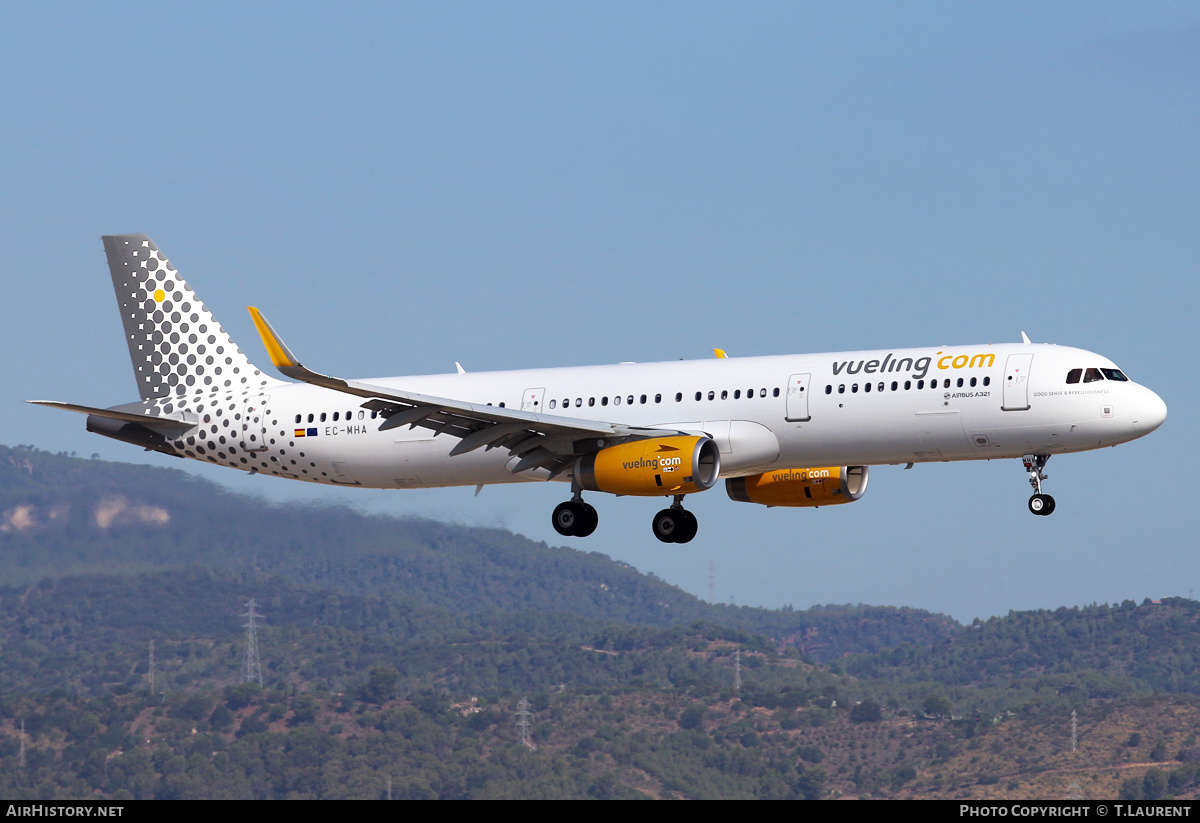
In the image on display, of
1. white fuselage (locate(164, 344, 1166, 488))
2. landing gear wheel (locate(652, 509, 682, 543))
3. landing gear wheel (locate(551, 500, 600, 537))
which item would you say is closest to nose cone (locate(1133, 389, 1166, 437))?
white fuselage (locate(164, 344, 1166, 488))

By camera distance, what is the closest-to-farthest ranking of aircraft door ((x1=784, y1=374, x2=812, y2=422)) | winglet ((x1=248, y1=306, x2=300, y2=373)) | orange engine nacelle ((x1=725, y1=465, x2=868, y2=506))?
1. winglet ((x1=248, y1=306, x2=300, y2=373))
2. aircraft door ((x1=784, y1=374, x2=812, y2=422))
3. orange engine nacelle ((x1=725, y1=465, x2=868, y2=506))

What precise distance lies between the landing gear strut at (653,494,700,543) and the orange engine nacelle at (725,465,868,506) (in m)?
2.34

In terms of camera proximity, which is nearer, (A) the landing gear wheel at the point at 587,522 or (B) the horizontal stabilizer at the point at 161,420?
(A) the landing gear wheel at the point at 587,522

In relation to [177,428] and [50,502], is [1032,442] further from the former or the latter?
[50,502]

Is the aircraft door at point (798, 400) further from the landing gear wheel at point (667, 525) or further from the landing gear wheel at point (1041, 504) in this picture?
the landing gear wheel at point (1041, 504)

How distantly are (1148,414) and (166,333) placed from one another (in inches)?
1147

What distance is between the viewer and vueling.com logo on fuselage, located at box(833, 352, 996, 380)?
3991cm

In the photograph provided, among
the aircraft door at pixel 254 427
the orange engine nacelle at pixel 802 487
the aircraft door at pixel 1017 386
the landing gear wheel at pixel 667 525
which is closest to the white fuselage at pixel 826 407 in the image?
the aircraft door at pixel 1017 386

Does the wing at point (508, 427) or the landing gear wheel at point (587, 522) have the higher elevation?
the wing at point (508, 427)

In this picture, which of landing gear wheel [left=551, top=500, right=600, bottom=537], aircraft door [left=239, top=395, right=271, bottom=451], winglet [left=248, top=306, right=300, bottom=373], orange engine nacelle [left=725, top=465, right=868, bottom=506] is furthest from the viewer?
aircraft door [left=239, top=395, right=271, bottom=451]

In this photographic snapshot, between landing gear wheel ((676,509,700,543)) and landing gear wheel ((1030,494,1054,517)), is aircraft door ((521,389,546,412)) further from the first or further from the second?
landing gear wheel ((1030,494,1054,517))

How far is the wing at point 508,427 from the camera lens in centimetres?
4009
